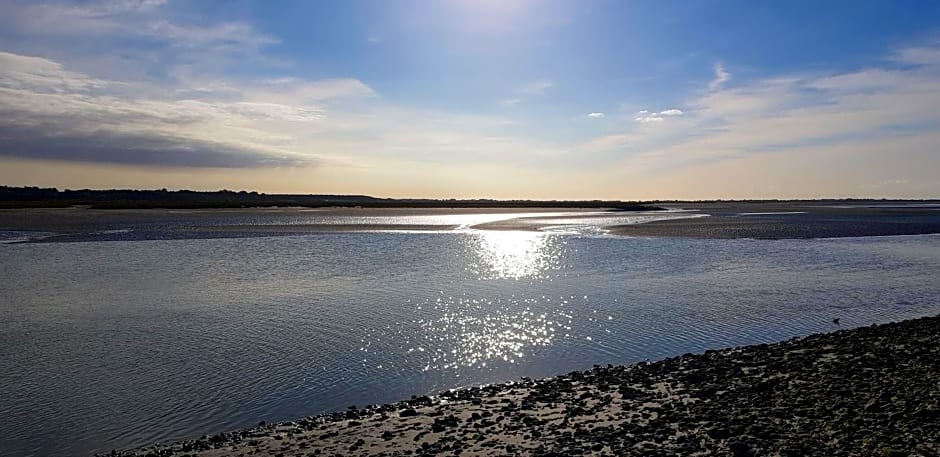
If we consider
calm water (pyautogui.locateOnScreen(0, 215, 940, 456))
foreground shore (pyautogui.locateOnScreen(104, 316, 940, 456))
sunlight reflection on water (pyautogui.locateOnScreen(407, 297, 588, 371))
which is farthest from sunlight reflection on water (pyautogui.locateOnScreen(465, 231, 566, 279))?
foreground shore (pyautogui.locateOnScreen(104, 316, 940, 456))

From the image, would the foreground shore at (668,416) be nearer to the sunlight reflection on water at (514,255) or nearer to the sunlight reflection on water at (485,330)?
the sunlight reflection on water at (485,330)

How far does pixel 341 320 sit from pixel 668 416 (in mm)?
10365

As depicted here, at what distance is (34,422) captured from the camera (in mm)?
9820

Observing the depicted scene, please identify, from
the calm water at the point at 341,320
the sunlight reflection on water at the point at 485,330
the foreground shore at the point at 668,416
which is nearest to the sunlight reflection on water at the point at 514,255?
the calm water at the point at 341,320

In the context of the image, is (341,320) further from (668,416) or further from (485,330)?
(668,416)

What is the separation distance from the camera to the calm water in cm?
1084

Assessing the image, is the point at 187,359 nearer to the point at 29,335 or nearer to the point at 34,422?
the point at 34,422

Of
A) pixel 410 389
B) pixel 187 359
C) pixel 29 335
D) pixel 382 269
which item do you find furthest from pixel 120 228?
Result: pixel 410 389

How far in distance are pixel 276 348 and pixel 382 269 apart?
549 inches

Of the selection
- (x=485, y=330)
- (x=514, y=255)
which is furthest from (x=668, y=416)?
(x=514, y=255)

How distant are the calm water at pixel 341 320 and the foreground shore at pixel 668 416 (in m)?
1.20

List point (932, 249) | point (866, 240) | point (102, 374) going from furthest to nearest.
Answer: point (866, 240)
point (932, 249)
point (102, 374)

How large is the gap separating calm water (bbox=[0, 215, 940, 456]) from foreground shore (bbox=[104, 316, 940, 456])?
120 centimetres

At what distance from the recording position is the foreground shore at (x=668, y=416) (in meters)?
7.64
